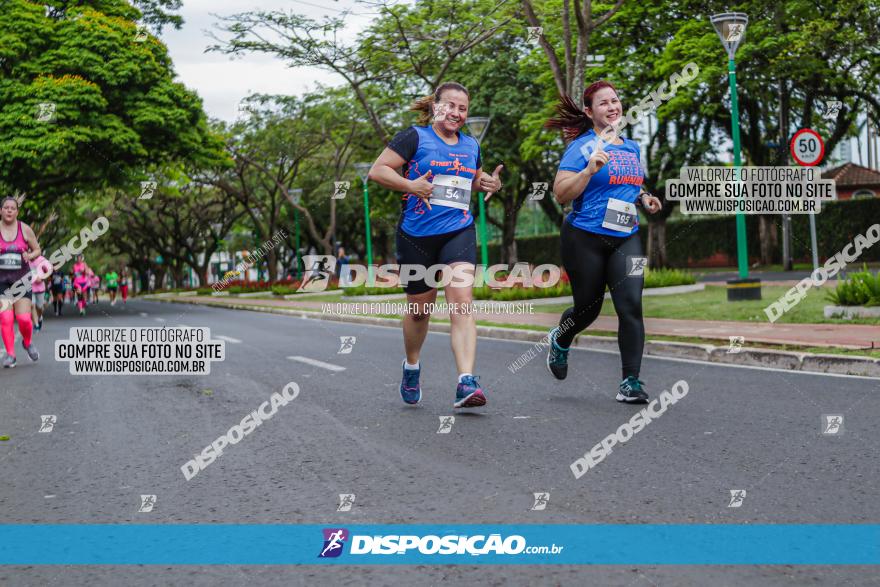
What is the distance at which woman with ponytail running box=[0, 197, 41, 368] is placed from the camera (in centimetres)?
976

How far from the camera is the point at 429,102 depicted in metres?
6.10

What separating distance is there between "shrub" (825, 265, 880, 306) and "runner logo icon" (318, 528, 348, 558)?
9172 millimetres

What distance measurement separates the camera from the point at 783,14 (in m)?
29.1

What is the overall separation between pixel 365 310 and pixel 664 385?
14149mm

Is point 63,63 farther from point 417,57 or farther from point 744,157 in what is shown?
point 744,157

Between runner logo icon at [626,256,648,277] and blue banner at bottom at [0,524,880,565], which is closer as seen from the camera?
blue banner at bottom at [0,524,880,565]

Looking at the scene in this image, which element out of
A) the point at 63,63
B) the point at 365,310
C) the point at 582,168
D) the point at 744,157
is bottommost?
the point at 365,310

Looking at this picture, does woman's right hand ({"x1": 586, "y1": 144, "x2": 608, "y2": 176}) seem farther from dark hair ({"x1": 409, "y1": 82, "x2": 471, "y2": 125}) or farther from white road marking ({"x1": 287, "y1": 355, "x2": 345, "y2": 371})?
white road marking ({"x1": 287, "y1": 355, "x2": 345, "y2": 371})

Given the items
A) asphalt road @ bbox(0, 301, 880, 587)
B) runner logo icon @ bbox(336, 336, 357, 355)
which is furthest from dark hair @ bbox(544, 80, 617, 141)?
runner logo icon @ bbox(336, 336, 357, 355)

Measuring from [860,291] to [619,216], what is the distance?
6074 millimetres

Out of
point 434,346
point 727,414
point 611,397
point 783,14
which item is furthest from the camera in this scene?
point 783,14

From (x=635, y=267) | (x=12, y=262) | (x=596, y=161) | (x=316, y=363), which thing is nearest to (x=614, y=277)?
(x=635, y=267)

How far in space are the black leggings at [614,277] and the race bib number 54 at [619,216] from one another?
90mm

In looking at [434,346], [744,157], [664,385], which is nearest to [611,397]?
[664,385]
